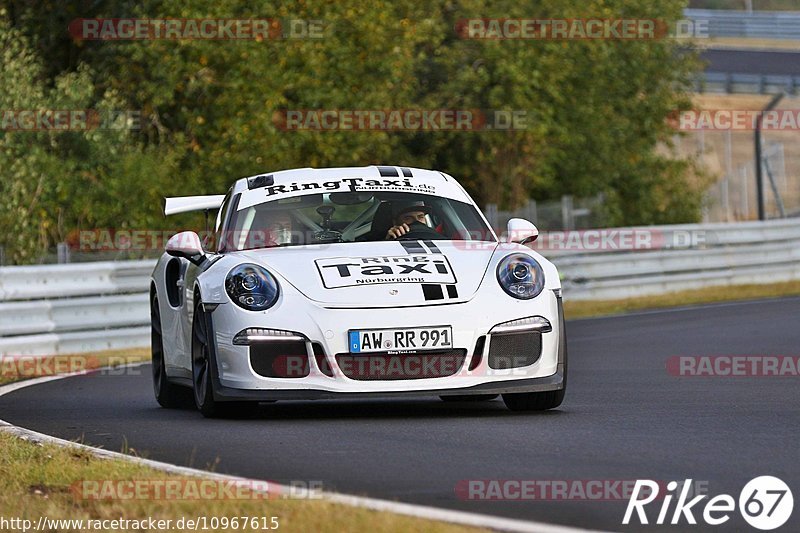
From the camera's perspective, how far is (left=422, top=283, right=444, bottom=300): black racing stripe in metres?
8.95

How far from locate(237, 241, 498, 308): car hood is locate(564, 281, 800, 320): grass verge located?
40.4 feet

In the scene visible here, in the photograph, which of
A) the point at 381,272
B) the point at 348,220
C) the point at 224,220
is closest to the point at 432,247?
the point at 381,272

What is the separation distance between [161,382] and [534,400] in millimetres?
2795

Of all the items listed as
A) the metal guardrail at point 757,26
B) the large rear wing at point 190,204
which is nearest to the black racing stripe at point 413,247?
the large rear wing at point 190,204

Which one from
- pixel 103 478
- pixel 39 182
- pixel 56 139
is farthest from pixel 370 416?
pixel 56 139

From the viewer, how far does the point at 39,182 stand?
2420 cm

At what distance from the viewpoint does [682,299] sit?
23750mm

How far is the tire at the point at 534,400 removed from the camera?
9469 mm

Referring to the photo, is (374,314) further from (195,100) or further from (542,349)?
(195,100)

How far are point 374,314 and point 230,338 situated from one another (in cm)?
78

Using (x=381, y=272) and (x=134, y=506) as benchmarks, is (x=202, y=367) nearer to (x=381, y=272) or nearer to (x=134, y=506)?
(x=381, y=272)

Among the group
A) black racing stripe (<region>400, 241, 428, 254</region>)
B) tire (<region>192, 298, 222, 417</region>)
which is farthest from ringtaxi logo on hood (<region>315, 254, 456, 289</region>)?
tire (<region>192, 298, 222, 417</region>)

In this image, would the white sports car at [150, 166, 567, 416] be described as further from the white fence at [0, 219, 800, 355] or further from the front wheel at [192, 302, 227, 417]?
the white fence at [0, 219, 800, 355]

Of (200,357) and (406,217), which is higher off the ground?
(406,217)
